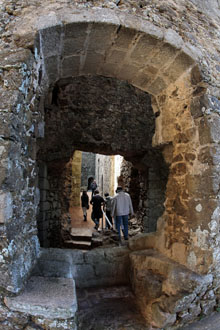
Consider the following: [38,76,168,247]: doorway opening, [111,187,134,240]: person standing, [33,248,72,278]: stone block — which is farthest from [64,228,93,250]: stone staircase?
[33,248,72,278]: stone block

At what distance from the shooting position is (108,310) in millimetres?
2797

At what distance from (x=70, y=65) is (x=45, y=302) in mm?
2235

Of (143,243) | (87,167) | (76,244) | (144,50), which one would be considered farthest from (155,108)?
(87,167)

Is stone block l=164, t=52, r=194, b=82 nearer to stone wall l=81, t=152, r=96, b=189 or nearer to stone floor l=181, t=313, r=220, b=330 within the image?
stone floor l=181, t=313, r=220, b=330

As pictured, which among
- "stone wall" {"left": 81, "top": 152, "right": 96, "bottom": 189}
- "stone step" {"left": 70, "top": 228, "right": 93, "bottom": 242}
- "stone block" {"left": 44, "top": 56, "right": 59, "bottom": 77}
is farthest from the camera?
"stone wall" {"left": 81, "top": 152, "right": 96, "bottom": 189}

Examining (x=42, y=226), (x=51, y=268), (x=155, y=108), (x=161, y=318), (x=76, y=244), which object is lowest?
(x=76, y=244)

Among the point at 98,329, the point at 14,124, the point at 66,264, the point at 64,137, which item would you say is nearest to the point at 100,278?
the point at 98,329

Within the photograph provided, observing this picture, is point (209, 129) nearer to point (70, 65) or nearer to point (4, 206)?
point (70, 65)

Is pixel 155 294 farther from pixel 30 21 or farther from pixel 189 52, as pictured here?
pixel 30 21

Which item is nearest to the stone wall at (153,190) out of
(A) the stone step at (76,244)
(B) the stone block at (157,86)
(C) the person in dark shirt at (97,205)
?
(C) the person in dark shirt at (97,205)

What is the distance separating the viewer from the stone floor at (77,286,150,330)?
8.20ft

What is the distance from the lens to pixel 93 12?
2033 mm

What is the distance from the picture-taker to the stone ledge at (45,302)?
158 centimetres

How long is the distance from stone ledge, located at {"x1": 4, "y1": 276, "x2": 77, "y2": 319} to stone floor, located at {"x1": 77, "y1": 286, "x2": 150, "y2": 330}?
1019mm
